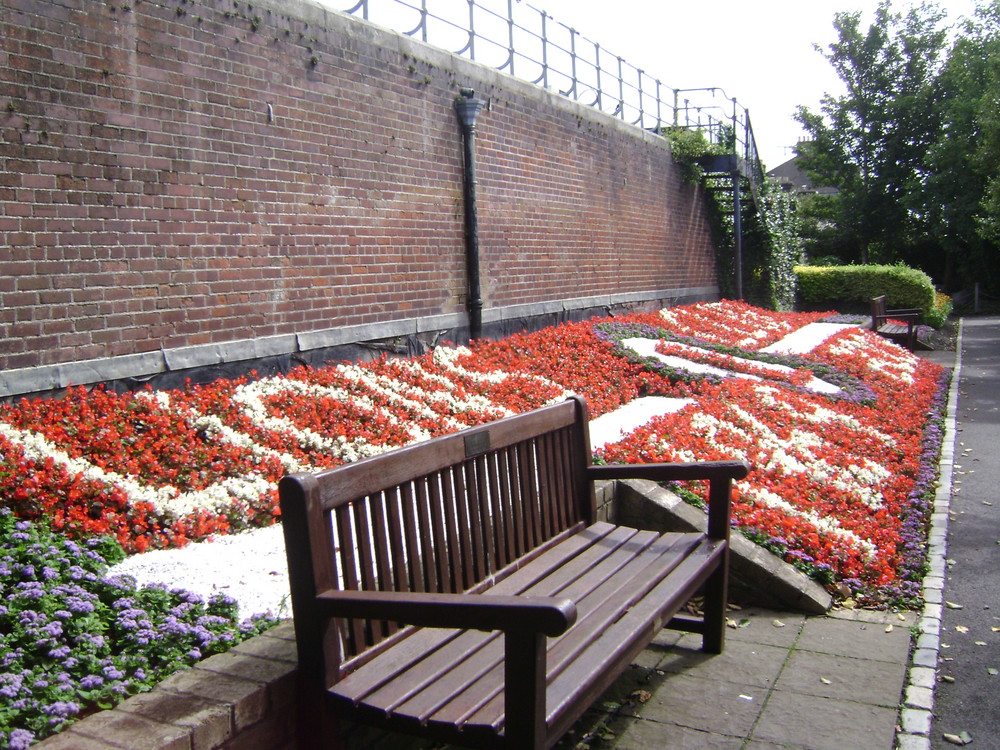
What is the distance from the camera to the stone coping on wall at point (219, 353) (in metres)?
5.63

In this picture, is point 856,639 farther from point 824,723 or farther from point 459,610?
point 459,610

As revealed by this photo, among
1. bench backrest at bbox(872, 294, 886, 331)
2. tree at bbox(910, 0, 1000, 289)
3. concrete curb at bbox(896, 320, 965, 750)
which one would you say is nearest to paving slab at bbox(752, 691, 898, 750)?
concrete curb at bbox(896, 320, 965, 750)

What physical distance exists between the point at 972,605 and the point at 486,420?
12.5 ft

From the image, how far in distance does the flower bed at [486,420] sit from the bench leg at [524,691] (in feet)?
3.99

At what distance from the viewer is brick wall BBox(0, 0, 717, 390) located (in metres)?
5.72

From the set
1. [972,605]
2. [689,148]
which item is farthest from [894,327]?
[972,605]

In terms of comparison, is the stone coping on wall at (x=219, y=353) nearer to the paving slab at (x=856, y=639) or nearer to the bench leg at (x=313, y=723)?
the bench leg at (x=313, y=723)

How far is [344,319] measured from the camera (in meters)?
8.42

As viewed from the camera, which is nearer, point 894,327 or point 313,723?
point 313,723

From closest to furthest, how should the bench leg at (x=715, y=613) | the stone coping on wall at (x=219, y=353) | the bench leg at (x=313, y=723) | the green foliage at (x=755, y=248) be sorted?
the bench leg at (x=313, y=723) → the bench leg at (x=715, y=613) → the stone coping on wall at (x=219, y=353) → the green foliage at (x=755, y=248)

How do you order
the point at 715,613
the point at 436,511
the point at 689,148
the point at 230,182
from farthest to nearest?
1. the point at 689,148
2. the point at 230,182
3. the point at 715,613
4. the point at 436,511

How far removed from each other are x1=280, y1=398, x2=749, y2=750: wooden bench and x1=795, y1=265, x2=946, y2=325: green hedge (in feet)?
76.2

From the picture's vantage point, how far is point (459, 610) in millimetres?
2275

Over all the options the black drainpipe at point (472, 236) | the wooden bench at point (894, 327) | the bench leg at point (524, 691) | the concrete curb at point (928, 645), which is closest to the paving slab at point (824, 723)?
the concrete curb at point (928, 645)
